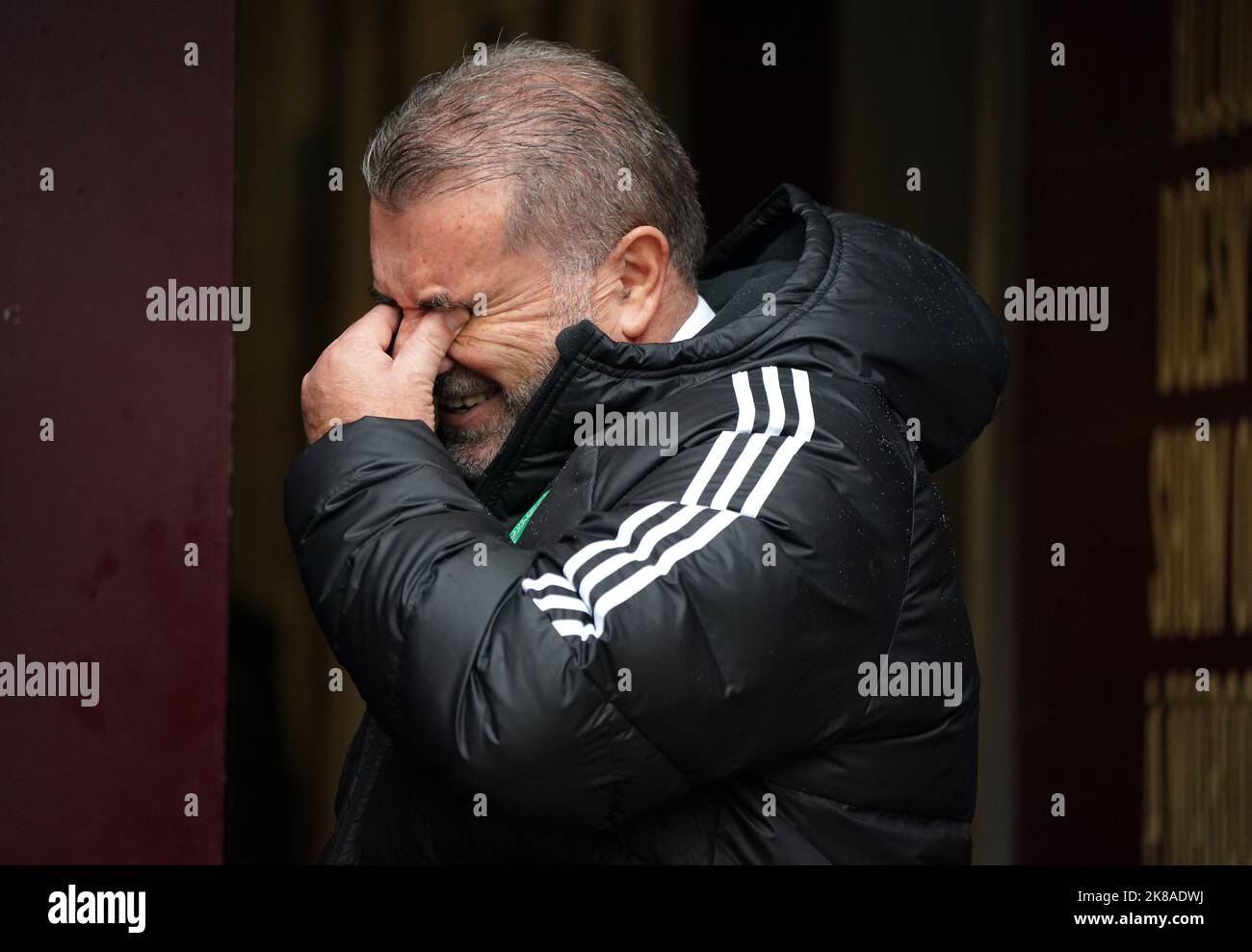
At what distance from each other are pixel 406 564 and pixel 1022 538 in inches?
104

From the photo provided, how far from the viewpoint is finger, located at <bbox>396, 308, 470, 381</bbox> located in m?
1.97

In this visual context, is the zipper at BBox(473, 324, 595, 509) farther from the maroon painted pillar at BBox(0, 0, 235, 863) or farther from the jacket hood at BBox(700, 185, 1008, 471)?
the maroon painted pillar at BBox(0, 0, 235, 863)

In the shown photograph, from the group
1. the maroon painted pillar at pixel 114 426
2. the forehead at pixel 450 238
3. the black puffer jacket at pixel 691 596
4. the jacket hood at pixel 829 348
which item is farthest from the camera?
the maroon painted pillar at pixel 114 426

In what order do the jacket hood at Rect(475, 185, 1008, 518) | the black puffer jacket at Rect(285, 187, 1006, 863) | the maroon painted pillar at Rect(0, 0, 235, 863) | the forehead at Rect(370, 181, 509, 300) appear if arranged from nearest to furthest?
the black puffer jacket at Rect(285, 187, 1006, 863)
the jacket hood at Rect(475, 185, 1008, 518)
the forehead at Rect(370, 181, 509, 300)
the maroon painted pillar at Rect(0, 0, 235, 863)

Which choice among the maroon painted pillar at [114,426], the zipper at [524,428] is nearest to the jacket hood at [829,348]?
the zipper at [524,428]

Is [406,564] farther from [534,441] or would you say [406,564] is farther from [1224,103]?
[1224,103]

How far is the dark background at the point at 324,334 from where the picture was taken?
269cm

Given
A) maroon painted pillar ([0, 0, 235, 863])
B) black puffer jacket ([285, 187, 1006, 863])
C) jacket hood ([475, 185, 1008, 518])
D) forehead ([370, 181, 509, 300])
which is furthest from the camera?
maroon painted pillar ([0, 0, 235, 863])

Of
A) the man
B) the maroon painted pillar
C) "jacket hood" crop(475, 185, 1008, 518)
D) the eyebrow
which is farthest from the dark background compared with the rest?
"jacket hood" crop(475, 185, 1008, 518)

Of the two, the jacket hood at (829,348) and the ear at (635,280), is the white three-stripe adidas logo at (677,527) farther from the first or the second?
the ear at (635,280)

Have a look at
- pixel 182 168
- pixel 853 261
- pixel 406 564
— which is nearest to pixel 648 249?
pixel 853 261

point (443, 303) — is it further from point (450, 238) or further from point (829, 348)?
point (829, 348)

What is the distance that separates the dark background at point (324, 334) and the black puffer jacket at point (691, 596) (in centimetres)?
87

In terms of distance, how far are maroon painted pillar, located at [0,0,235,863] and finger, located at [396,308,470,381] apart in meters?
0.91
